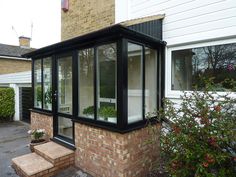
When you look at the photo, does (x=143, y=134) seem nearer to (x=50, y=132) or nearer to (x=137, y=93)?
(x=137, y=93)

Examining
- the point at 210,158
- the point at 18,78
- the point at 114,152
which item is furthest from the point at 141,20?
the point at 18,78

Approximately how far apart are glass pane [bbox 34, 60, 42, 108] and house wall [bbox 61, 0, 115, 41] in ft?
7.00

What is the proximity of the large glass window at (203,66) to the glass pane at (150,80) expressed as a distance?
0.49m

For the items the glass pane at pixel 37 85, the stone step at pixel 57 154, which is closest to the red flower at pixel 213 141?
the stone step at pixel 57 154

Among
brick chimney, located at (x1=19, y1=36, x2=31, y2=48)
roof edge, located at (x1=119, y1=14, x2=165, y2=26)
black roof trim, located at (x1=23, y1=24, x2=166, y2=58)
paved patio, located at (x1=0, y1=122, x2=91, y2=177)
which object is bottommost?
paved patio, located at (x1=0, y1=122, x2=91, y2=177)

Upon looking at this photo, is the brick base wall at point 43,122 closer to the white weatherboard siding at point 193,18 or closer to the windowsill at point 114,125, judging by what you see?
the windowsill at point 114,125

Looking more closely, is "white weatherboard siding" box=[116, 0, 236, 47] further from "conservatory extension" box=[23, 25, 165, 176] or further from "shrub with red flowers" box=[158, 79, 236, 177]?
"shrub with red flowers" box=[158, 79, 236, 177]

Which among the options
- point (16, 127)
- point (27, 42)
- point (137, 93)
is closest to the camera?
point (137, 93)

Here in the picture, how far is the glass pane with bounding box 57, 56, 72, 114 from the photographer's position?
5.64 metres

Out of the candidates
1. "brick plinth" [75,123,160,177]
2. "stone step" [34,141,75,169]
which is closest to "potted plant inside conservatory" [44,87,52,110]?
"stone step" [34,141,75,169]

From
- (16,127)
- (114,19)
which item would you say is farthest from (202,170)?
(16,127)

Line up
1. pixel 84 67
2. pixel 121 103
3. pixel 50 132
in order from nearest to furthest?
pixel 121 103 < pixel 84 67 < pixel 50 132

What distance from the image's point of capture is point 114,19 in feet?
21.4

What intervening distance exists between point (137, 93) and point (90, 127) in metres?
1.30
